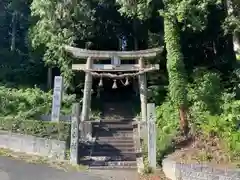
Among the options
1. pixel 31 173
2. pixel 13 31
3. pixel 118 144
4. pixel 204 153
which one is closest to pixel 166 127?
pixel 118 144

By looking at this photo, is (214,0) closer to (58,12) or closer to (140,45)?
(58,12)

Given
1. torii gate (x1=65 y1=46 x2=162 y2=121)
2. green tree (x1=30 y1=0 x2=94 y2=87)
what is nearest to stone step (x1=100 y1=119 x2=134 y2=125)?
torii gate (x1=65 y1=46 x2=162 y2=121)

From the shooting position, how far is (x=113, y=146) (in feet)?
52.5

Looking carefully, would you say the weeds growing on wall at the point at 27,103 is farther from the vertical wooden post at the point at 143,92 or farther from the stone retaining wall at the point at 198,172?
the stone retaining wall at the point at 198,172

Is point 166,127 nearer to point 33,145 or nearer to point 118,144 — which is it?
point 118,144

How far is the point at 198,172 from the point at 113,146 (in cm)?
510

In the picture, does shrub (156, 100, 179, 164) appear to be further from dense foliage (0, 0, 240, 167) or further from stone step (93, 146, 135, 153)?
stone step (93, 146, 135, 153)

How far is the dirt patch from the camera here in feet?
39.1

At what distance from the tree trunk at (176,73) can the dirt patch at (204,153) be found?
1240 millimetres

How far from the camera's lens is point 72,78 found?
21453 millimetres

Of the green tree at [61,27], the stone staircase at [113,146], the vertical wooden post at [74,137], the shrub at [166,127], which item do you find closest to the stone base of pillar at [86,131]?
the stone staircase at [113,146]

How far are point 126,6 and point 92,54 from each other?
2742 millimetres

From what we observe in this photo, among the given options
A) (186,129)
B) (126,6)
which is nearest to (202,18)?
(126,6)

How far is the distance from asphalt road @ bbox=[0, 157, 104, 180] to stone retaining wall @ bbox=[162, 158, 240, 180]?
232cm
